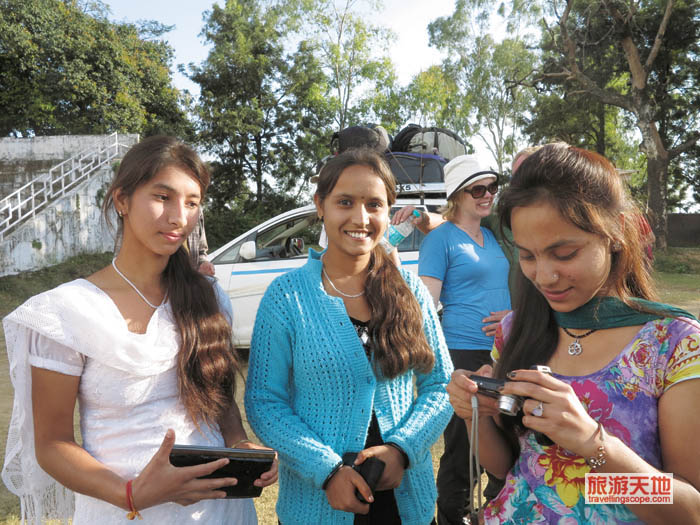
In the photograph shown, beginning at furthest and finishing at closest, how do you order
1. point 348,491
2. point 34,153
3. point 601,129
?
point 601,129 → point 34,153 → point 348,491

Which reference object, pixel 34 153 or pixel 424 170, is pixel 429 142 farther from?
pixel 34 153

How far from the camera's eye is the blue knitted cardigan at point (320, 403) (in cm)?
180

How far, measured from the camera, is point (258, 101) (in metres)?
20.6

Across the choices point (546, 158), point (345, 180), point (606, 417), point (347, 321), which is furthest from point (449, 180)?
point (606, 417)

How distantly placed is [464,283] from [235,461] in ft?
6.32

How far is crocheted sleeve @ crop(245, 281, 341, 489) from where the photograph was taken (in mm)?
1716

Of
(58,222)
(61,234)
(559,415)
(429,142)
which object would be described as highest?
(429,142)

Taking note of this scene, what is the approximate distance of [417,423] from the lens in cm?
188

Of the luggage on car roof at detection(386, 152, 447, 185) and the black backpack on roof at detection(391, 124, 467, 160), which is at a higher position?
the black backpack on roof at detection(391, 124, 467, 160)

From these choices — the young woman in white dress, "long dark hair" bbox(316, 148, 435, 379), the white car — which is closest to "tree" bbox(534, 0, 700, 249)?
the white car

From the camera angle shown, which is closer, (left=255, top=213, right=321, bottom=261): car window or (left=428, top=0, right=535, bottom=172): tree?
(left=255, top=213, right=321, bottom=261): car window

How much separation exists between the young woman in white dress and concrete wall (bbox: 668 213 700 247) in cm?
2566

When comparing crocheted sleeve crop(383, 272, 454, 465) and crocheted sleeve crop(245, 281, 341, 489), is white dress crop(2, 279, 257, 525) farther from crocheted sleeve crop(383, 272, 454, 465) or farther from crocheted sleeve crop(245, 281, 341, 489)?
crocheted sleeve crop(383, 272, 454, 465)

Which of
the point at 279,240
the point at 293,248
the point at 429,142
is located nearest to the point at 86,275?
the point at 279,240
